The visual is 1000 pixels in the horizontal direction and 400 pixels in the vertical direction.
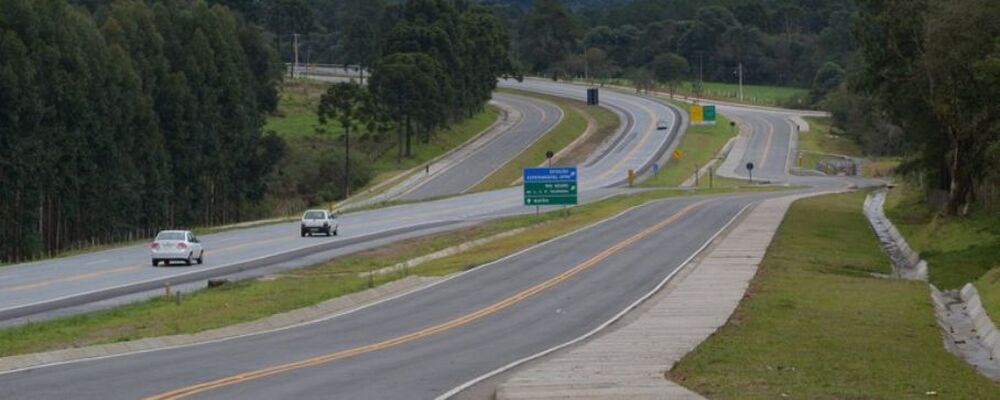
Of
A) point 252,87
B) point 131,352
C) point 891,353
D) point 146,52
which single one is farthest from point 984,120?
point 252,87

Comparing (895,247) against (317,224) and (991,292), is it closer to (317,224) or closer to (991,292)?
(991,292)

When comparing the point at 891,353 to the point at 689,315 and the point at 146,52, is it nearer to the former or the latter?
the point at 689,315

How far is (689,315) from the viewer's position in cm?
Answer: 3550

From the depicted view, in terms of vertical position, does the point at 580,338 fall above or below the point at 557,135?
below

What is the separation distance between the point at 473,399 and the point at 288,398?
267cm

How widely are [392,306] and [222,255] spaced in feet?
75.9

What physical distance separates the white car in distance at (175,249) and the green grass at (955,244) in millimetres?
26811

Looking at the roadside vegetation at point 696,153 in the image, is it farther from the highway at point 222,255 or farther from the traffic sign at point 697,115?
the highway at point 222,255

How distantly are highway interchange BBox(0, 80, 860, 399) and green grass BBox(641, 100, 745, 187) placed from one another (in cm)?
2524

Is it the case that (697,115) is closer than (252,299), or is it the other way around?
(252,299)

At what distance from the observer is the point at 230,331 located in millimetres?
33125

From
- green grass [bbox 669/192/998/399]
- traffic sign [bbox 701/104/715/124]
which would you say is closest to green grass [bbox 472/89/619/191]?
traffic sign [bbox 701/104/715/124]

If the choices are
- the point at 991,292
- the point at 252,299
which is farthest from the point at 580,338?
the point at 991,292

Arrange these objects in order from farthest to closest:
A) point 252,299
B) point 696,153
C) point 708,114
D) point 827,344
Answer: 1. point 708,114
2. point 696,153
3. point 252,299
4. point 827,344
